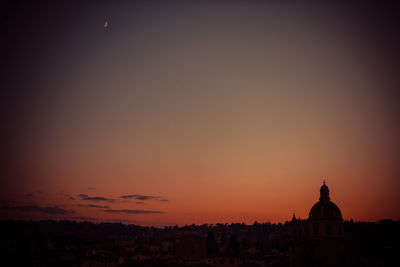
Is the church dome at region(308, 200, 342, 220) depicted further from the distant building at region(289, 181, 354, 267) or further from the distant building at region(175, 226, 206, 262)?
the distant building at region(175, 226, 206, 262)

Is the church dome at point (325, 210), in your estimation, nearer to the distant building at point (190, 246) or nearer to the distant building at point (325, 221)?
the distant building at point (325, 221)

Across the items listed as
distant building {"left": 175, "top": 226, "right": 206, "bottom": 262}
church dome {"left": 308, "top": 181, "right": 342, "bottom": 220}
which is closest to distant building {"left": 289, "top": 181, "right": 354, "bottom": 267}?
church dome {"left": 308, "top": 181, "right": 342, "bottom": 220}

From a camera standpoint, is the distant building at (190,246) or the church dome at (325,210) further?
the distant building at (190,246)

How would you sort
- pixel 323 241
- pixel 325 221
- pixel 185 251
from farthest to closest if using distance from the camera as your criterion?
pixel 185 251 → pixel 325 221 → pixel 323 241

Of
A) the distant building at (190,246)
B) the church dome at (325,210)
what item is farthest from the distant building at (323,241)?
the distant building at (190,246)

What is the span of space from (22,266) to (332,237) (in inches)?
1403

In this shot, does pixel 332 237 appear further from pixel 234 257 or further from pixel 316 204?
pixel 234 257

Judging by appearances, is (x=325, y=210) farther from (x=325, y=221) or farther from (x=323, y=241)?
(x=323, y=241)

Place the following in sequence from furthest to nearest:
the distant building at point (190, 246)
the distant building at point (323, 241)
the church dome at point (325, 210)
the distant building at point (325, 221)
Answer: the distant building at point (190, 246) → the church dome at point (325, 210) → the distant building at point (325, 221) → the distant building at point (323, 241)

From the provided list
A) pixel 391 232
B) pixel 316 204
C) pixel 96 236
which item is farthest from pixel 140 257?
pixel 96 236

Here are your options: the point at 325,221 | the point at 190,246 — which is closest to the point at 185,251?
the point at 190,246

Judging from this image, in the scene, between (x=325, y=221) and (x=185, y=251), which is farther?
(x=185, y=251)

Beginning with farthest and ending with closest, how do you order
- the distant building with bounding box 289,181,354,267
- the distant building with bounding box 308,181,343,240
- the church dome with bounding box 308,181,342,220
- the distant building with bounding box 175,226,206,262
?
the distant building with bounding box 175,226,206,262
the church dome with bounding box 308,181,342,220
the distant building with bounding box 308,181,343,240
the distant building with bounding box 289,181,354,267

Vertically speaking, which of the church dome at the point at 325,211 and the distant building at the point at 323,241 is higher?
the church dome at the point at 325,211
